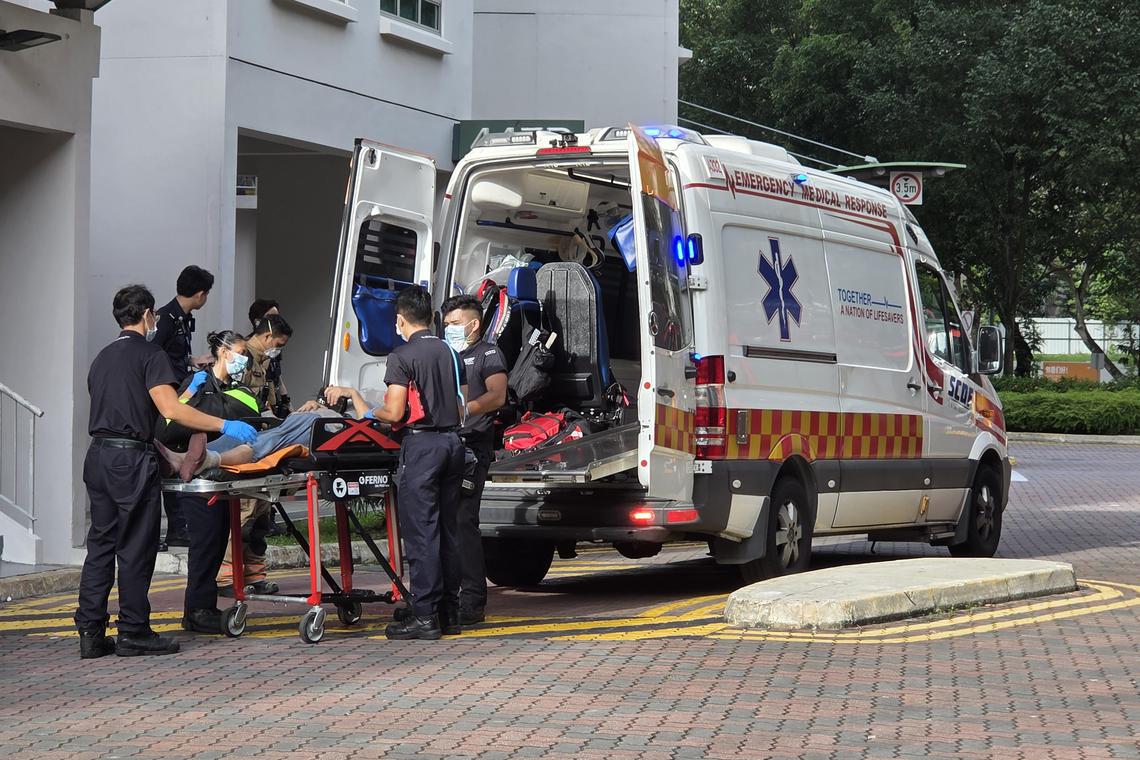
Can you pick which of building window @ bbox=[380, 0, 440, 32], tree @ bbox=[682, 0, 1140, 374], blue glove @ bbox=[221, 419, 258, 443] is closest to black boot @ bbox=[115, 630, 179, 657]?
blue glove @ bbox=[221, 419, 258, 443]

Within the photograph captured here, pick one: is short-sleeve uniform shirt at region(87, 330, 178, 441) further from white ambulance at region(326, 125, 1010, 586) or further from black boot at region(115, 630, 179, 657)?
white ambulance at region(326, 125, 1010, 586)

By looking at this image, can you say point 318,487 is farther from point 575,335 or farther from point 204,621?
point 575,335

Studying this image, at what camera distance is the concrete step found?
9.33 metres

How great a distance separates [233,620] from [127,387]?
1457mm

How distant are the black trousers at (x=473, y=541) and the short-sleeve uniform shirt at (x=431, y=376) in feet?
1.81

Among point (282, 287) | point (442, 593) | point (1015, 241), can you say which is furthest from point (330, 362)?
point (1015, 241)

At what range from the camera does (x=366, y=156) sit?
420 inches

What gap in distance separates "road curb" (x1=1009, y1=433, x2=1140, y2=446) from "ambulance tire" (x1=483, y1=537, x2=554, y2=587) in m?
23.7

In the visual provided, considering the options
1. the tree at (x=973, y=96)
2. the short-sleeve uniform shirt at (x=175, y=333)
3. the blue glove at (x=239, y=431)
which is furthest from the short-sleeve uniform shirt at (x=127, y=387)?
the tree at (x=973, y=96)

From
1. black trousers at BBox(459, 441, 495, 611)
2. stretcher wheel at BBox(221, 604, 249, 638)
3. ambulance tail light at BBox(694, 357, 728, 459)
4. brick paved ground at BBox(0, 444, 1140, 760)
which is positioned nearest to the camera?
brick paved ground at BBox(0, 444, 1140, 760)

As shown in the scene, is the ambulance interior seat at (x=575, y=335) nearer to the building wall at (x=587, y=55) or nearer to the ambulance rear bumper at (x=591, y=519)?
the ambulance rear bumper at (x=591, y=519)

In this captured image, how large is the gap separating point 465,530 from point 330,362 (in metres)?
1.85

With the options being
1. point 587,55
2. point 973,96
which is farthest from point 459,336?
point 973,96

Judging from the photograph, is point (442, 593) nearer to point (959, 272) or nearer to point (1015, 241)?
point (1015, 241)
